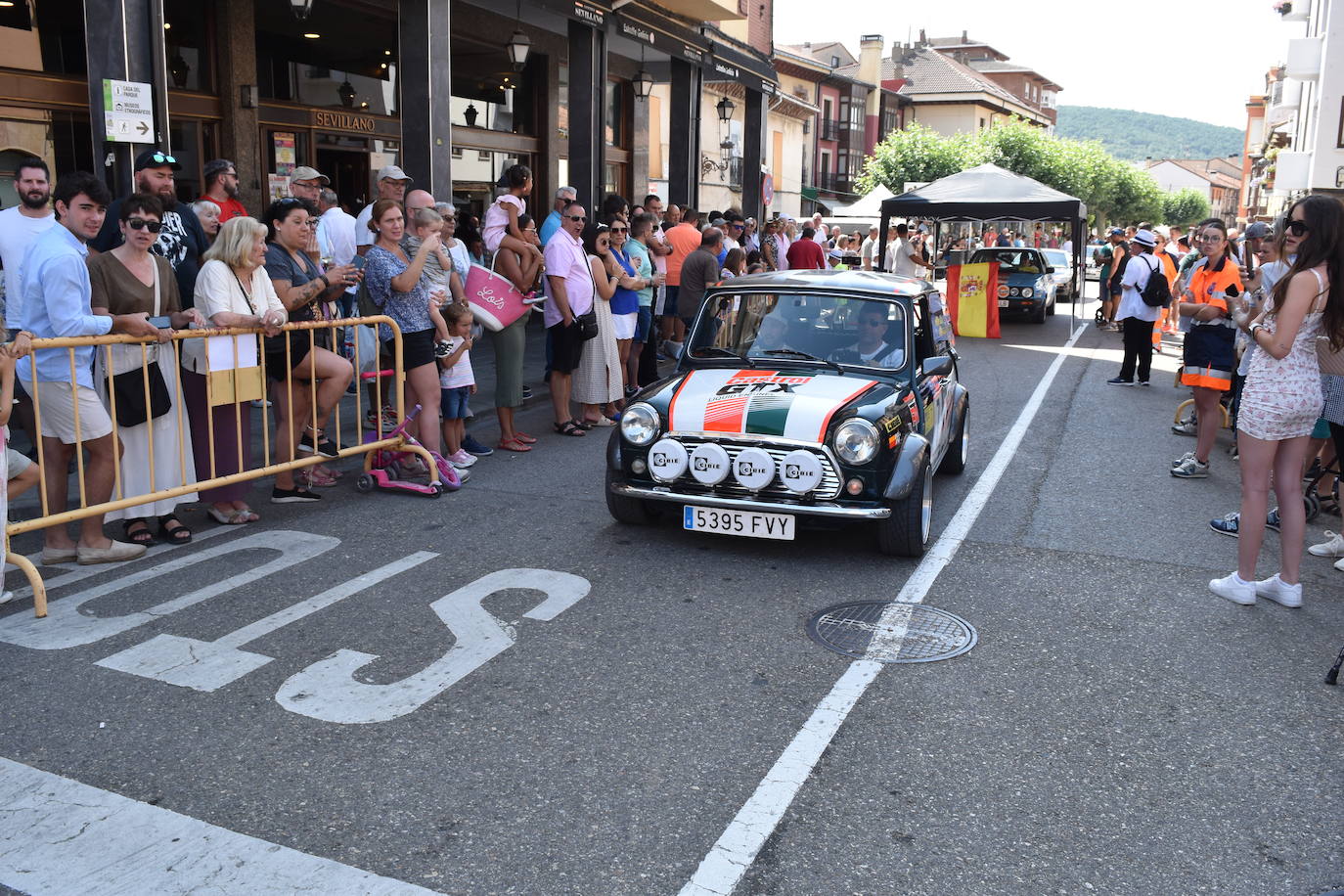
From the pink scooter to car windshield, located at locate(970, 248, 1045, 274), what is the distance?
641 inches

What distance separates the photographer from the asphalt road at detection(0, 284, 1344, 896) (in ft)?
10.3

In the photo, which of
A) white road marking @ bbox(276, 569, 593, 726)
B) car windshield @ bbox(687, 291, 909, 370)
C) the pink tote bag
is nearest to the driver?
car windshield @ bbox(687, 291, 909, 370)

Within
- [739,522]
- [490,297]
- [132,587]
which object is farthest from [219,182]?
[739,522]

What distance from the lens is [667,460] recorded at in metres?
Answer: 5.86

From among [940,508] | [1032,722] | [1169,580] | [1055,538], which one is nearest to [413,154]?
[940,508]

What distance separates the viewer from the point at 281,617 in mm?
4926

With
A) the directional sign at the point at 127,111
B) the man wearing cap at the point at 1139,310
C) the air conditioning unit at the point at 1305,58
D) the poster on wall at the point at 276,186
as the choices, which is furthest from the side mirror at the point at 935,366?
the air conditioning unit at the point at 1305,58

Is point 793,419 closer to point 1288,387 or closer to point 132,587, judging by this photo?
point 1288,387

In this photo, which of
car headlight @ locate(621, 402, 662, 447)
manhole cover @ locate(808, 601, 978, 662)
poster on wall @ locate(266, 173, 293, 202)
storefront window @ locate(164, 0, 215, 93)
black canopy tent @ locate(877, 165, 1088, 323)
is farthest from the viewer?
black canopy tent @ locate(877, 165, 1088, 323)

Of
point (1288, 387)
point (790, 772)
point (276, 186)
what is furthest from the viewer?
point (276, 186)

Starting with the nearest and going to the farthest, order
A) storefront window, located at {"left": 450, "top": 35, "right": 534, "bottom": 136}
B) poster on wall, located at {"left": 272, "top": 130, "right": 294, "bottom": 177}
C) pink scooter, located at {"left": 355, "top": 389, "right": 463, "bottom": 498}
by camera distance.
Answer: pink scooter, located at {"left": 355, "top": 389, "right": 463, "bottom": 498}
poster on wall, located at {"left": 272, "top": 130, "right": 294, "bottom": 177}
storefront window, located at {"left": 450, "top": 35, "right": 534, "bottom": 136}

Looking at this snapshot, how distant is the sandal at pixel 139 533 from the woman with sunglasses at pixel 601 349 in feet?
13.5

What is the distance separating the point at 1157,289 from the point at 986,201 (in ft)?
27.2

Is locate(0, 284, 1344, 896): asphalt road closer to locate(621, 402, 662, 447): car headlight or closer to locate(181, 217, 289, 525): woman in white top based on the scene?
locate(181, 217, 289, 525): woman in white top
